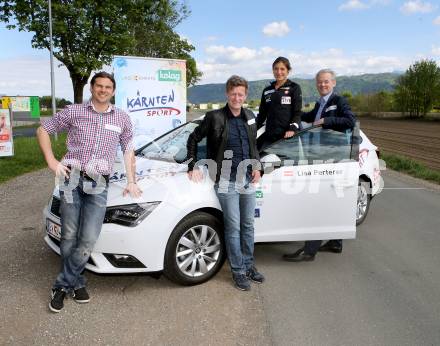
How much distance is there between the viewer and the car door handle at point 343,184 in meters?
4.41

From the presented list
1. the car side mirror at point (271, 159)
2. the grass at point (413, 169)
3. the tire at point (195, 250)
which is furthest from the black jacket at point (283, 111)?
the grass at point (413, 169)

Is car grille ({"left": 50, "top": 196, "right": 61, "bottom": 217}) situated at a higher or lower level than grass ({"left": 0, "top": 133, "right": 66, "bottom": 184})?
higher

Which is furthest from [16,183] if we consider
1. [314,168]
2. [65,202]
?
[314,168]

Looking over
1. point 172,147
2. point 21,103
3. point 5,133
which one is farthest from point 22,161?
point 21,103

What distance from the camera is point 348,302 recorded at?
377cm

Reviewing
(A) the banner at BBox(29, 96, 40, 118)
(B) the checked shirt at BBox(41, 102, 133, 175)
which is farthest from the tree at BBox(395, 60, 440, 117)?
(B) the checked shirt at BBox(41, 102, 133, 175)

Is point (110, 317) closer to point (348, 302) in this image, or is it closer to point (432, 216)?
point (348, 302)

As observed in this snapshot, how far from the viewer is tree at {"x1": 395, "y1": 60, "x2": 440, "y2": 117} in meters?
70.6

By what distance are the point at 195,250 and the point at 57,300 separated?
1209mm

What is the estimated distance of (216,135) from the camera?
12.3 feet

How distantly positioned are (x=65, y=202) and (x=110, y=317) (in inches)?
37.8

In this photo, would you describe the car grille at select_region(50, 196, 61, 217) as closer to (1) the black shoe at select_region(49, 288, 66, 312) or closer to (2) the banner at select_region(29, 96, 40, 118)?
(1) the black shoe at select_region(49, 288, 66, 312)

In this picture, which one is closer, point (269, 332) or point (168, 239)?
point (269, 332)

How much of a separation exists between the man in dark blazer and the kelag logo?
4180mm
